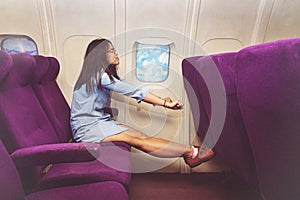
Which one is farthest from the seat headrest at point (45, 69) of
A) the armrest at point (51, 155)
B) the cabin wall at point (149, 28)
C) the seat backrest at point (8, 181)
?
the seat backrest at point (8, 181)

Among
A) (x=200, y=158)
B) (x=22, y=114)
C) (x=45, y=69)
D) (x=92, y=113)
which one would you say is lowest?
(x=200, y=158)

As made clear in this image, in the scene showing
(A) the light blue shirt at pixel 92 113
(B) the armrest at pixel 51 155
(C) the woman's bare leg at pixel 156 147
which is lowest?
(C) the woman's bare leg at pixel 156 147

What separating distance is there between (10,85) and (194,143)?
168 cm

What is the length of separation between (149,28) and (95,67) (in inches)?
25.7

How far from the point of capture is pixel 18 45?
6.81ft

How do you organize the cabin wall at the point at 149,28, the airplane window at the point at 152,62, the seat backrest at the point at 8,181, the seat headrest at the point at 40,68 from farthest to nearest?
the airplane window at the point at 152,62 < the cabin wall at the point at 149,28 < the seat headrest at the point at 40,68 < the seat backrest at the point at 8,181

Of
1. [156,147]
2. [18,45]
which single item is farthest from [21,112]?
[18,45]

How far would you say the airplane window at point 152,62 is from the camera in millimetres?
2131

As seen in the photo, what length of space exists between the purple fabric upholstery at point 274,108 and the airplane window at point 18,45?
1889 mm

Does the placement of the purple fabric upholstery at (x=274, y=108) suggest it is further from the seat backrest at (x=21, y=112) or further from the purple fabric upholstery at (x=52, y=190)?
the seat backrest at (x=21, y=112)

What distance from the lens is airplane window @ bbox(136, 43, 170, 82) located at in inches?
83.9

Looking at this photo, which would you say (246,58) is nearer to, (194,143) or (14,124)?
(14,124)

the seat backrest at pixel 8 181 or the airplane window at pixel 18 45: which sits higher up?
the airplane window at pixel 18 45

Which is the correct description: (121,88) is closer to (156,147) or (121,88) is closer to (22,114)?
(156,147)
